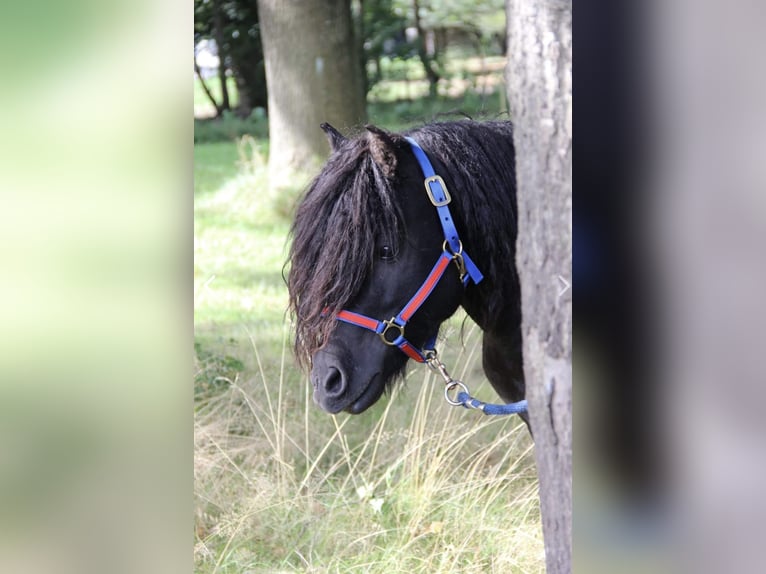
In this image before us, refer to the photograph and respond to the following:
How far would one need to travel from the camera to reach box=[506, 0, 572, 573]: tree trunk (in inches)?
69.0

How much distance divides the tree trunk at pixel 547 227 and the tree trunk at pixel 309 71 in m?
3.18

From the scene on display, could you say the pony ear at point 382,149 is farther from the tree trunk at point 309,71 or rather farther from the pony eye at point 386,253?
the tree trunk at point 309,71

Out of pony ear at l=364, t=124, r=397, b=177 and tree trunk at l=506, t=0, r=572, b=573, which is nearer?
tree trunk at l=506, t=0, r=572, b=573

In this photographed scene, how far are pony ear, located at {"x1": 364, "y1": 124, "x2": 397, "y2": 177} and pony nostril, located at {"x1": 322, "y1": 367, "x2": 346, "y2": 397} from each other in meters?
0.60

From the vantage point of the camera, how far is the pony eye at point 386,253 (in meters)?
2.47

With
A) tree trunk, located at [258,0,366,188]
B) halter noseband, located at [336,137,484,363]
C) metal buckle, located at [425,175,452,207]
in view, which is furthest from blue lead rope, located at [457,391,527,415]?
tree trunk, located at [258,0,366,188]

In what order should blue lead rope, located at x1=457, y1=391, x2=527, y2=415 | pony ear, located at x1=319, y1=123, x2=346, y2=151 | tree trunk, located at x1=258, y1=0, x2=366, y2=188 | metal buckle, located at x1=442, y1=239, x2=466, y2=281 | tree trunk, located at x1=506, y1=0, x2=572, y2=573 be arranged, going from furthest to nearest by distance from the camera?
tree trunk, located at x1=258, y1=0, x2=366, y2=188
pony ear, located at x1=319, y1=123, x2=346, y2=151
metal buckle, located at x1=442, y1=239, x2=466, y2=281
blue lead rope, located at x1=457, y1=391, x2=527, y2=415
tree trunk, located at x1=506, y1=0, x2=572, y2=573

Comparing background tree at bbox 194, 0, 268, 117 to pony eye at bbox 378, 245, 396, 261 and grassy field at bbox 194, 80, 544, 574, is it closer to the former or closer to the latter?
grassy field at bbox 194, 80, 544, 574

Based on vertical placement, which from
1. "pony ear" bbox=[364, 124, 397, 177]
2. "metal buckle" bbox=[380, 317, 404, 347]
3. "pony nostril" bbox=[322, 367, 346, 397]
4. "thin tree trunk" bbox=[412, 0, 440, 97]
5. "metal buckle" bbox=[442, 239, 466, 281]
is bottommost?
"pony nostril" bbox=[322, 367, 346, 397]

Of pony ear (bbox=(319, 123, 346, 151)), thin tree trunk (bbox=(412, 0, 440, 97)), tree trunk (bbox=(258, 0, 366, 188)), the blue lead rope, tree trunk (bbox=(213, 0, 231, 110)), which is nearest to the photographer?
the blue lead rope

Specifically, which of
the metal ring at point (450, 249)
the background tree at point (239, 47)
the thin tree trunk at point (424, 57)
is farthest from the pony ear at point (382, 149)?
the thin tree trunk at point (424, 57)

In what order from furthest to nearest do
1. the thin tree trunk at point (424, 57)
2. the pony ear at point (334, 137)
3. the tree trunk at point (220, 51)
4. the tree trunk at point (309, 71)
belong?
→ 1. the thin tree trunk at point (424, 57)
2. the tree trunk at point (220, 51)
3. the tree trunk at point (309, 71)
4. the pony ear at point (334, 137)
